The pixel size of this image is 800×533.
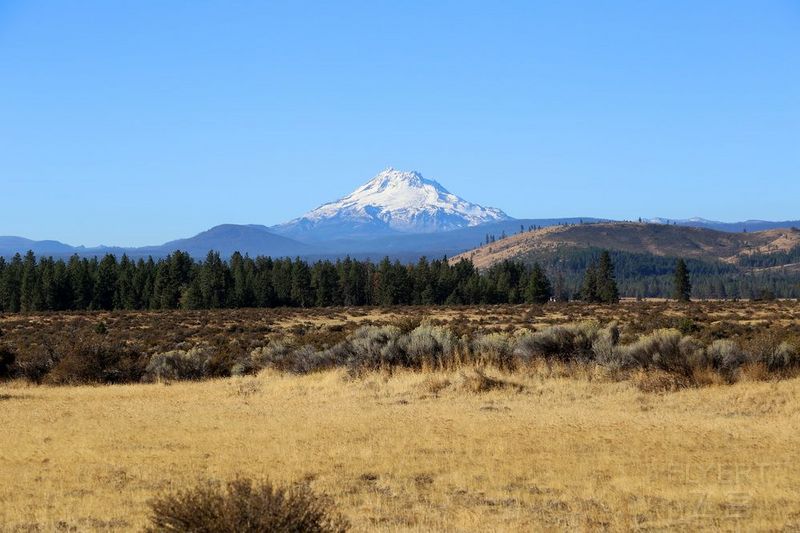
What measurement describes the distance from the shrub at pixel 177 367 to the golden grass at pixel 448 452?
202 inches

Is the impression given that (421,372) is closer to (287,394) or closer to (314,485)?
(287,394)

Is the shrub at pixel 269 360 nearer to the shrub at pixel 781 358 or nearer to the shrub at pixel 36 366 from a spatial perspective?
the shrub at pixel 36 366

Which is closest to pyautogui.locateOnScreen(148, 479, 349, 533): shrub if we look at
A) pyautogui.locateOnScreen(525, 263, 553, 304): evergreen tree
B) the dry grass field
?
the dry grass field

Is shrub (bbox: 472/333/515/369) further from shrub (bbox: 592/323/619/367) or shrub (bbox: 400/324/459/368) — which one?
shrub (bbox: 592/323/619/367)

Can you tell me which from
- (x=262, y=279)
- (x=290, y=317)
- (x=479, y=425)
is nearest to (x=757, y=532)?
(x=479, y=425)

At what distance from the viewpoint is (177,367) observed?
2556 cm

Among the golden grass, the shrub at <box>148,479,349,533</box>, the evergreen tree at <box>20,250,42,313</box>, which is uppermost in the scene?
the evergreen tree at <box>20,250,42,313</box>

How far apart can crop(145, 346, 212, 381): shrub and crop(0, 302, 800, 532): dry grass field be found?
13.3 ft

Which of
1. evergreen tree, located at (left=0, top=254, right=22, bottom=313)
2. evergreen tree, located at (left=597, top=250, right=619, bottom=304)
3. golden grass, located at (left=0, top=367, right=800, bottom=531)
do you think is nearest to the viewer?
golden grass, located at (left=0, top=367, right=800, bottom=531)

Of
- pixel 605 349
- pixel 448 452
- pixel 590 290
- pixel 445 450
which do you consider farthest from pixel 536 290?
pixel 448 452

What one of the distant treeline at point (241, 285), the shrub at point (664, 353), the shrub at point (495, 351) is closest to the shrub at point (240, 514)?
the shrub at point (664, 353)

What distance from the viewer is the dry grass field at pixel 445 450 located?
9031 mm

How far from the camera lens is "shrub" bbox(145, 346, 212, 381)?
2522 centimetres

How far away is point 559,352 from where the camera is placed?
72.7 ft
